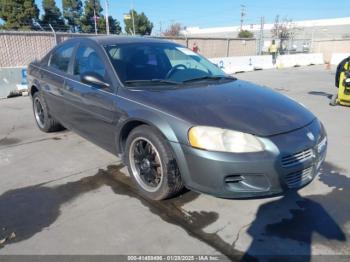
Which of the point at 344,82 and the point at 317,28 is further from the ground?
A: the point at 317,28

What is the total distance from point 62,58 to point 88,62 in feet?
2.84

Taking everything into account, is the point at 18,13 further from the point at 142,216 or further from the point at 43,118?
the point at 142,216

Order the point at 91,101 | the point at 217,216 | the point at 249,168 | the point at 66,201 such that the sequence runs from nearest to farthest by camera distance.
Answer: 1. the point at 249,168
2. the point at 217,216
3. the point at 66,201
4. the point at 91,101

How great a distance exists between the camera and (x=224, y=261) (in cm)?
239

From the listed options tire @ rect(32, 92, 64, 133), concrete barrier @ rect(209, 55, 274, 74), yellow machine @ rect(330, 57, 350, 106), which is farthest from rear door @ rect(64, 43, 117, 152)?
concrete barrier @ rect(209, 55, 274, 74)

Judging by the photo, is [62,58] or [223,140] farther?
[62,58]

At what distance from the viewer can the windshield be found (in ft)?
11.6

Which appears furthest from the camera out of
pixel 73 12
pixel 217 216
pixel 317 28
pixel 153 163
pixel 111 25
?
pixel 317 28

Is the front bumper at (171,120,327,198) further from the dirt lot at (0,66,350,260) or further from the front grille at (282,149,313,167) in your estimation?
the dirt lot at (0,66,350,260)

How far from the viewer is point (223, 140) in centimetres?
266

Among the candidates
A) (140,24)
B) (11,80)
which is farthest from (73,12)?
(11,80)

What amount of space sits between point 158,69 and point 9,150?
265 cm

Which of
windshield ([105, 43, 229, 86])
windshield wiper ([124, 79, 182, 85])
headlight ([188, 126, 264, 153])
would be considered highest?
windshield ([105, 43, 229, 86])

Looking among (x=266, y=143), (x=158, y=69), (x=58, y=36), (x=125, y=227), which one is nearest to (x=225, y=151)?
(x=266, y=143)
